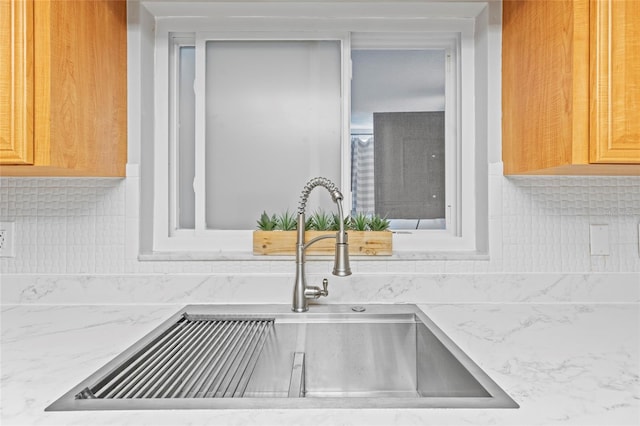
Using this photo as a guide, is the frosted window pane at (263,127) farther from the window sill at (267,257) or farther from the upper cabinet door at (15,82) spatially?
the upper cabinet door at (15,82)

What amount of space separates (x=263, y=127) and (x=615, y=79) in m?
1.11

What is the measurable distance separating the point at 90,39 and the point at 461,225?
53.3 inches

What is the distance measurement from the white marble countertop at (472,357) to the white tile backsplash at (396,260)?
0.14 metres

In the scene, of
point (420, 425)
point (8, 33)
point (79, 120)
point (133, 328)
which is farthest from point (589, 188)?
point (8, 33)

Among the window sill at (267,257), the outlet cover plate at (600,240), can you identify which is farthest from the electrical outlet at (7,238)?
the outlet cover plate at (600,240)

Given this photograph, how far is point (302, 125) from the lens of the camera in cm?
168

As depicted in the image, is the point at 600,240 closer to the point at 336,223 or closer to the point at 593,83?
the point at 593,83

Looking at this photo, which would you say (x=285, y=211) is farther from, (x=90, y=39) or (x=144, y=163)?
(x=90, y=39)

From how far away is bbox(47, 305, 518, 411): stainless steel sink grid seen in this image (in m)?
0.75

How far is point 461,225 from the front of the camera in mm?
1636

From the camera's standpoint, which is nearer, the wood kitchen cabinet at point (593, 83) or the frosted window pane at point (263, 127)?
the wood kitchen cabinet at point (593, 83)

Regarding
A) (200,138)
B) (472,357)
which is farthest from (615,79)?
(200,138)

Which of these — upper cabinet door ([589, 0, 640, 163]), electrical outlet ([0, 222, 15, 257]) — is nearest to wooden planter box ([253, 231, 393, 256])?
upper cabinet door ([589, 0, 640, 163])

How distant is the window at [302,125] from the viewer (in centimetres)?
164
